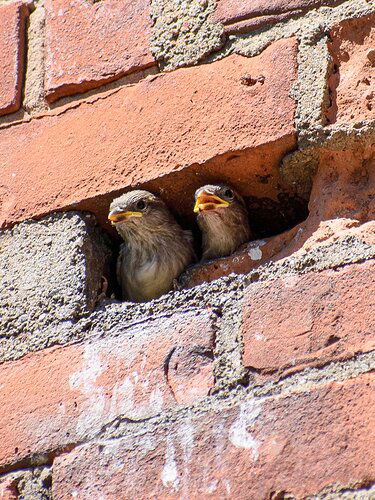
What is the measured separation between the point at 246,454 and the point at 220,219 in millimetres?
1111

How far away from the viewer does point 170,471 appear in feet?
5.82

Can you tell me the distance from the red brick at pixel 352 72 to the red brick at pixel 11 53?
2.50 feet

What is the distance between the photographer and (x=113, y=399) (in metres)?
1.93

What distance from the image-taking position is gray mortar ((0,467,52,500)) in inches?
74.4

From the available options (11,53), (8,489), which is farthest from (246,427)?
(11,53)

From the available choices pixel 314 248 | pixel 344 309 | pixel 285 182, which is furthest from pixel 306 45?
pixel 344 309

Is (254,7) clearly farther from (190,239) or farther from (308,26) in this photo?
(190,239)

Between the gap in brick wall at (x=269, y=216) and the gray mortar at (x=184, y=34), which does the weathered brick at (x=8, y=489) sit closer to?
the gap in brick wall at (x=269, y=216)

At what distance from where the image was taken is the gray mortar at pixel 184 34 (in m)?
2.34

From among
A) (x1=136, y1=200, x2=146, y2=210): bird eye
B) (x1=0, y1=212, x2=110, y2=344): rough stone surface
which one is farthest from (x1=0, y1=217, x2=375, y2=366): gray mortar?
(x1=136, y1=200, x2=146, y2=210): bird eye

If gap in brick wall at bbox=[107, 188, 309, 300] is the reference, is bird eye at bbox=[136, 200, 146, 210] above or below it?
above

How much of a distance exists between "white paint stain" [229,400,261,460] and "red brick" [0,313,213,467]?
0.11 metres

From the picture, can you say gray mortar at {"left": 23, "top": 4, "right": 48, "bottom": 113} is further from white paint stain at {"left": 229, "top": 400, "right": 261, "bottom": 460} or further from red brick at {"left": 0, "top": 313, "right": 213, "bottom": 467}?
white paint stain at {"left": 229, "top": 400, "right": 261, "bottom": 460}

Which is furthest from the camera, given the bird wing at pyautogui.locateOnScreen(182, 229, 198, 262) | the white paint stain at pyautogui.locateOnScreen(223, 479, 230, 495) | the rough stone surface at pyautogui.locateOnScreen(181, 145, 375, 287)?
the bird wing at pyautogui.locateOnScreen(182, 229, 198, 262)
